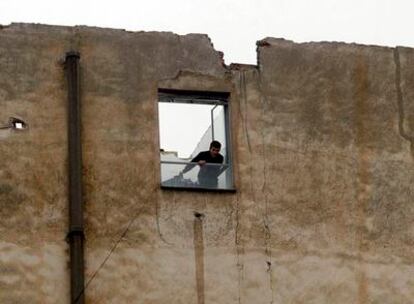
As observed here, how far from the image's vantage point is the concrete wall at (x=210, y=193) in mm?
21594

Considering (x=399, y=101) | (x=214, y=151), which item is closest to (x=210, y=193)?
(x=214, y=151)

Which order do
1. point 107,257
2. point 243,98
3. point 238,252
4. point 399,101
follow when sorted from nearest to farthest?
point 107,257 → point 238,252 → point 243,98 → point 399,101

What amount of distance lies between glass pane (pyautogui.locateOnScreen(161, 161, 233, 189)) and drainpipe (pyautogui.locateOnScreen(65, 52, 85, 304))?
1.45m

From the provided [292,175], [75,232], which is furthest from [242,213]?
[75,232]

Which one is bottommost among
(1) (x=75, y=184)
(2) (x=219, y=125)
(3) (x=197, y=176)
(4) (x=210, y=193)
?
(4) (x=210, y=193)

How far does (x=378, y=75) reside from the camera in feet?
78.3

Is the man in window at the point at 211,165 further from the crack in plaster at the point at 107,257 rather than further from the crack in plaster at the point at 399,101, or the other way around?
the crack in plaster at the point at 399,101

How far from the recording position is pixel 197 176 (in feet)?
74.8

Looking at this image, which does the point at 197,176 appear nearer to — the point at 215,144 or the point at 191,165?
the point at 191,165

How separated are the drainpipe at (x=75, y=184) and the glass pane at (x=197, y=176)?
1.45 meters

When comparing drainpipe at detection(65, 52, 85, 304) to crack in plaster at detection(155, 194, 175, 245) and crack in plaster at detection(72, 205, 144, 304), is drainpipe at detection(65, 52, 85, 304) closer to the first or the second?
crack in plaster at detection(72, 205, 144, 304)

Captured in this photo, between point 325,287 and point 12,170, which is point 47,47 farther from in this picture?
point 325,287

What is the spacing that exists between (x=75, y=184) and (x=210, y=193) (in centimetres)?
217

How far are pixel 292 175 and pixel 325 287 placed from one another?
73.2 inches
